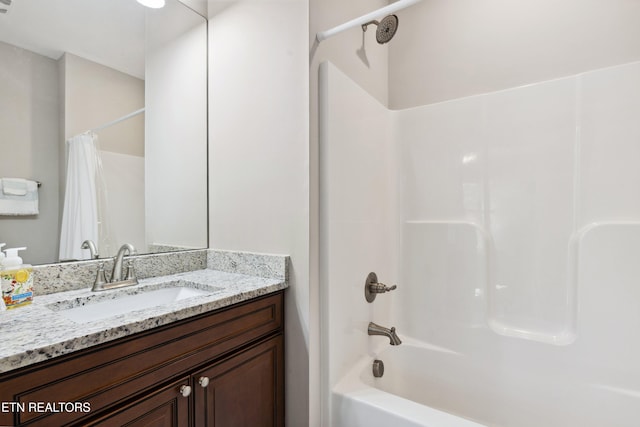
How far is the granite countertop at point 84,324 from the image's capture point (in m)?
0.65

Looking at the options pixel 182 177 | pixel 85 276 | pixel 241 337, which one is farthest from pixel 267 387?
pixel 182 177

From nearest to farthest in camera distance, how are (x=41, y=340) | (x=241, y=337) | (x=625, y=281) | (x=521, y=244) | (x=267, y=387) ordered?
(x=41, y=340) < (x=241, y=337) < (x=267, y=387) < (x=625, y=281) < (x=521, y=244)

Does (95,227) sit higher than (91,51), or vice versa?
(91,51)

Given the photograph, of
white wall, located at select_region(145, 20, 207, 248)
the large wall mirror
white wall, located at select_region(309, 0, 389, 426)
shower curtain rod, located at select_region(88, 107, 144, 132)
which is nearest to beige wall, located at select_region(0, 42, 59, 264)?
the large wall mirror

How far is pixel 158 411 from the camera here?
86cm

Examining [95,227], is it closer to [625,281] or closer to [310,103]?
[310,103]

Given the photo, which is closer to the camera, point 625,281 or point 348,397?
point 348,397

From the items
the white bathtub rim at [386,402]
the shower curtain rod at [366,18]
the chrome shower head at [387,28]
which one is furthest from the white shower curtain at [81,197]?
the chrome shower head at [387,28]

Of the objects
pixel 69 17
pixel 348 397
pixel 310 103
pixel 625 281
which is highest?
pixel 69 17

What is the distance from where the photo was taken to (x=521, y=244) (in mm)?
1542

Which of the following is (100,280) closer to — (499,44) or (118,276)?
(118,276)

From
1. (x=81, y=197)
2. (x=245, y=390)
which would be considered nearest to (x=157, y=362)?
(x=245, y=390)

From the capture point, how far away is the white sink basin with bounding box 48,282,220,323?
1011mm

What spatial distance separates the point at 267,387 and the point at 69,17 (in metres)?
1.65
